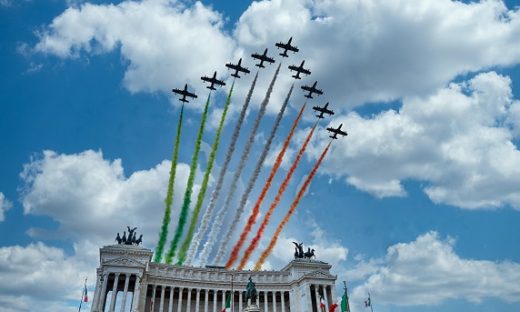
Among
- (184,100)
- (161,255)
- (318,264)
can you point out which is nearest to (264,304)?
(318,264)

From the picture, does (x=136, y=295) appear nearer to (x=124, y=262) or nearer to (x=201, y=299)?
(x=124, y=262)

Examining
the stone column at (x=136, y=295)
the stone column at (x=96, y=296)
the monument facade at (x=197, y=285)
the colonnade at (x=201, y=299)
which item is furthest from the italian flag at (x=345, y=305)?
the stone column at (x=96, y=296)

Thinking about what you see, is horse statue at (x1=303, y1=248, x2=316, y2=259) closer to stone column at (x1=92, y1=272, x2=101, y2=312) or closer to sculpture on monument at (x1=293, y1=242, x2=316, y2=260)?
sculpture on monument at (x1=293, y1=242, x2=316, y2=260)

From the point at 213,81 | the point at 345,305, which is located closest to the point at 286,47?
the point at 213,81

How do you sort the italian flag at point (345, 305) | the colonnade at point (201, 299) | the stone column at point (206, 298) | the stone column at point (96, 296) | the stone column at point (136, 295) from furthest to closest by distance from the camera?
the stone column at point (206, 298), the colonnade at point (201, 299), the stone column at point (136, 295), the stone column at point (96, 296), the italian flag at point (345, 305)

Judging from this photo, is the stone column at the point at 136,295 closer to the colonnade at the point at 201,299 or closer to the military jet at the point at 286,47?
the colonnade at the point at 201,299

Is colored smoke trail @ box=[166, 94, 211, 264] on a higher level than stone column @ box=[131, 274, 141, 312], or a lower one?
higher

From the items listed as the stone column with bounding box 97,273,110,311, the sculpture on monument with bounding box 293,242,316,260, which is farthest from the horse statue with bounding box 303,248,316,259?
the stone column with bounding box 97,273,110,311

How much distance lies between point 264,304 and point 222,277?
12.2 m

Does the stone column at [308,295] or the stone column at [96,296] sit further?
the stone column at [308,295]

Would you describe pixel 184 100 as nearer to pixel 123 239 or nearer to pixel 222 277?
pixel 123 239

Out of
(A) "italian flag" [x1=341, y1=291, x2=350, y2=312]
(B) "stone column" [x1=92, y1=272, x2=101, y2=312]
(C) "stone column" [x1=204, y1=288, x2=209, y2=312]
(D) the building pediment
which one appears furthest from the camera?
(C) "stone column" [x1=204, y1=288, x2=209, y2=312]

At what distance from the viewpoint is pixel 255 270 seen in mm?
99250

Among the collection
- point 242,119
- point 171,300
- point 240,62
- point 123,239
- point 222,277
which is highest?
point 240,62
